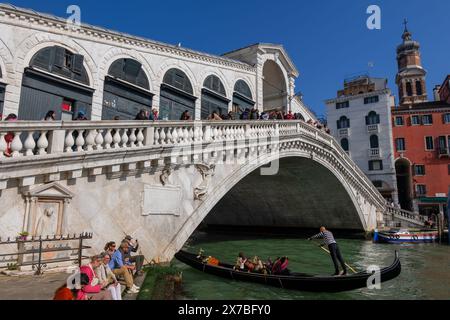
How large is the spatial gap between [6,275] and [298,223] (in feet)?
66.1

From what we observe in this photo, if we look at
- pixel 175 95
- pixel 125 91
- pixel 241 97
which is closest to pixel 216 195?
pixel 125 91

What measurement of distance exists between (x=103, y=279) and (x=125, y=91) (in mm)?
7126

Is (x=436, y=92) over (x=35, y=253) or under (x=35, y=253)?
over

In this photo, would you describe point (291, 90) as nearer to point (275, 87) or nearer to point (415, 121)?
point (275, 87)

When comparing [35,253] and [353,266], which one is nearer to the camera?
[35,253]

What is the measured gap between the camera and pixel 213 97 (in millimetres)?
14172

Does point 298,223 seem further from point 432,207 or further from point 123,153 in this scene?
point 123,153

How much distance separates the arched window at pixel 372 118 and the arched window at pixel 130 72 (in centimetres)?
2690

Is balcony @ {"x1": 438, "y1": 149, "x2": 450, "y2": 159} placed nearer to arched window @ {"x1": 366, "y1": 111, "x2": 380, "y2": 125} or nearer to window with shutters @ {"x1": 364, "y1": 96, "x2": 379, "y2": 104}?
arched window @ {"x1": 366, "y1": 111, "x2": 380, "y2": 125}

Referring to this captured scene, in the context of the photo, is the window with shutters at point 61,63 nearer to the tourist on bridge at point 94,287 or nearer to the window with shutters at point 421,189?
the tourist on bridge at point 94,287

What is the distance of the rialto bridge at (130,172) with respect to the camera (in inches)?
217

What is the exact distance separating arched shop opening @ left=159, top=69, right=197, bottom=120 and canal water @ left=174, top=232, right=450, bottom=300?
5324 millimetres

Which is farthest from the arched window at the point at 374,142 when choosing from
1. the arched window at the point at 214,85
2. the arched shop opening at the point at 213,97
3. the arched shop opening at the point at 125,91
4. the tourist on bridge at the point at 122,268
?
the tourist on bridge at the point at 122,268

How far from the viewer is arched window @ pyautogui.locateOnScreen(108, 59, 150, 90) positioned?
33.6 ft
